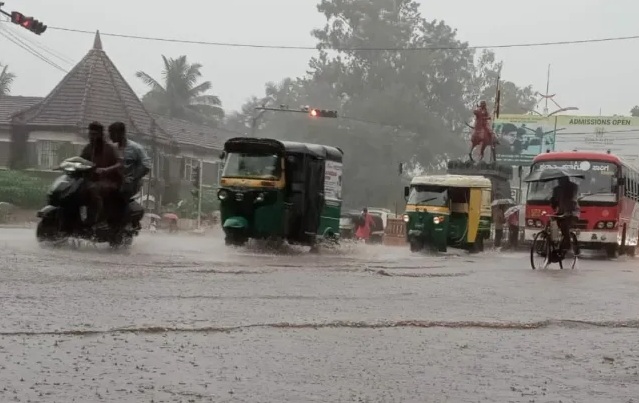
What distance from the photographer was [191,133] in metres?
57.3

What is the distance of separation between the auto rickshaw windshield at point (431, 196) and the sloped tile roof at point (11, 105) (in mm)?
25053

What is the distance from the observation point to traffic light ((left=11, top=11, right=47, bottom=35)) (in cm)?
2634

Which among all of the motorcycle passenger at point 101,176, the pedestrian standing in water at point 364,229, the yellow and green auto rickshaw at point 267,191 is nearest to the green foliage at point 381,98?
the pedestrian standing in water at point 364,229

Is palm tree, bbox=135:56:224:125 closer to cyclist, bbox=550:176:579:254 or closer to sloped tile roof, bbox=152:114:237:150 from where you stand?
sloped tile roof, bbox=152:114:237:150

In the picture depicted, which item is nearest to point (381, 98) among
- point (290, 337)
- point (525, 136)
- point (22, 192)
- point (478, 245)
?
point (525, 136)

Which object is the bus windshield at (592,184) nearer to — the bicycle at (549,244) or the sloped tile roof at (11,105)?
the bicycle at (549,244)

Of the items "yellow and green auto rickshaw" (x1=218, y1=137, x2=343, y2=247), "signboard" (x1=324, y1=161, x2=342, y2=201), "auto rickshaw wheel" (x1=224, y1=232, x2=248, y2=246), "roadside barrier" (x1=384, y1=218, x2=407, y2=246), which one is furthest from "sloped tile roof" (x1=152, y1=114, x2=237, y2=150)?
"auto rickshaw wheel" (x1=224, y1=232, x2=248, y2=246)

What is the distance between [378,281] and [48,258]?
12.4 feet

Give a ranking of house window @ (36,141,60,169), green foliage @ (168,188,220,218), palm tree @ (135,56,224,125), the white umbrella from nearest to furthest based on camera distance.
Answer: the white umbrella, house window @ (36,141,60,169), green foliage @ (168,188,220,218), palm tree @ (135,56,224,125)

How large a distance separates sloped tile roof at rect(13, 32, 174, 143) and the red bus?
75.7 ft

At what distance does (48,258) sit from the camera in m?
11.5

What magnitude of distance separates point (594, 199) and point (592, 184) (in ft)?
1.81

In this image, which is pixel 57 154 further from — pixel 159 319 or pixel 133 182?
pixel 159 319

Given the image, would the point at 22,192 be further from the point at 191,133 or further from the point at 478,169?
the point at 478,169
